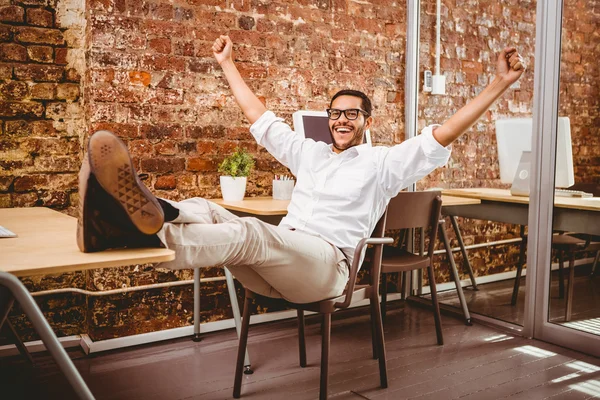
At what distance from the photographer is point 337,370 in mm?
2578

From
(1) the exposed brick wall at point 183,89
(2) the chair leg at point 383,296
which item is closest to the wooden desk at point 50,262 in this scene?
(1) the exposed brick wall at point 183,89

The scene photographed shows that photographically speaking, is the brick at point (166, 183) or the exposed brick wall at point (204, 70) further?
the brick at point (166, 183)

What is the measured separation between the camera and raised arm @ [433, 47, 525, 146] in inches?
81.0

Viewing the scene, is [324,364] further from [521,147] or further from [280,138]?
[521,147]

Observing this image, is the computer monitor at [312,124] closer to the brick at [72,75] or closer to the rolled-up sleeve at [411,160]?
the rolled-up sleeve at [411,160]

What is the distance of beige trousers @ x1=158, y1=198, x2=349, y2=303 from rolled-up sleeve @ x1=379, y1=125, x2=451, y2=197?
0.38 m

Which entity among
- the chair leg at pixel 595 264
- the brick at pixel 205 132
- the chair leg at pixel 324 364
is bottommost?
the chair leg at pixel 324 364

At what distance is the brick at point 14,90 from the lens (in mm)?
2680

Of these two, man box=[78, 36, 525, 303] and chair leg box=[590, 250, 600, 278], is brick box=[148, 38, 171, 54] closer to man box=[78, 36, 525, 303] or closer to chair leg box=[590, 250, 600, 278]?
man box=[78, 36, 525, 303]

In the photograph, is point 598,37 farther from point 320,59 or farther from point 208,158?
point 208,158

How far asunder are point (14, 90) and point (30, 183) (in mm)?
448

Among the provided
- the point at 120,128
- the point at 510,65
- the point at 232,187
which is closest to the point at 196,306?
the point at 232,187

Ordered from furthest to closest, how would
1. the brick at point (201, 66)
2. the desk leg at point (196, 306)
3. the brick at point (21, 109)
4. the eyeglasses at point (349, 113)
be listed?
1. the brick at point (201, 66)
2. the desk leg at point (196, 306)
3. the brick at point (21, 109)
4. the eyeglasses at point (349, 113)

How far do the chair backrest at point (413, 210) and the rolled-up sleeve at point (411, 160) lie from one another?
32 cm
